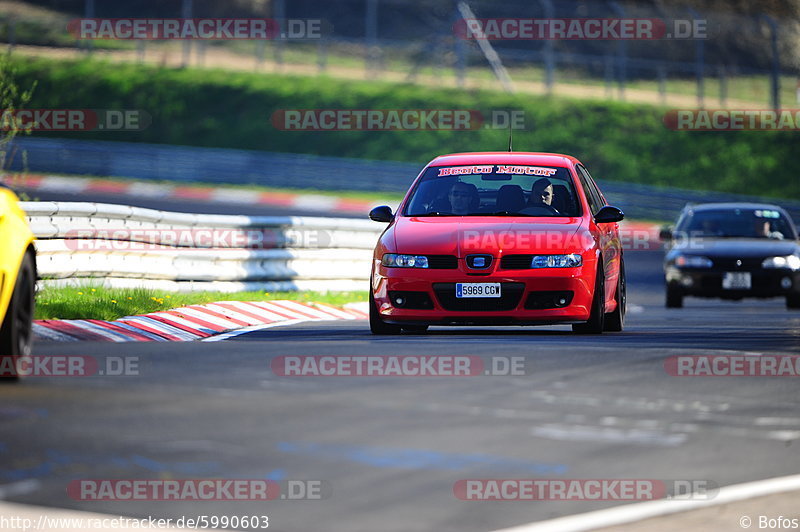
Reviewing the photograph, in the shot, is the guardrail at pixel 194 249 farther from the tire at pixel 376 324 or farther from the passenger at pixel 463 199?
the passenger at pixel 463 199

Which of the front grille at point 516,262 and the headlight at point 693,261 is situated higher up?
the front grille at point 516,262

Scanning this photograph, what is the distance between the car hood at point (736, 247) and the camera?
19947 millimetres

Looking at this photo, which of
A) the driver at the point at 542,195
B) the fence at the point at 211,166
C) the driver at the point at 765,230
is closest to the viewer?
the driver at the point at 542,195

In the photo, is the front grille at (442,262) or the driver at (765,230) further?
the driver at (765,230)

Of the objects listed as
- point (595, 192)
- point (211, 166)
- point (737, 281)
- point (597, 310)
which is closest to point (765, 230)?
point (737, 281)

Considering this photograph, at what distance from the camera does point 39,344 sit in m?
11.1

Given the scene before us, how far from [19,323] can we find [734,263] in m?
13.1

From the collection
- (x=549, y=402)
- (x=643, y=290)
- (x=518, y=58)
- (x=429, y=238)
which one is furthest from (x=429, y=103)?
(x=549, y=402)

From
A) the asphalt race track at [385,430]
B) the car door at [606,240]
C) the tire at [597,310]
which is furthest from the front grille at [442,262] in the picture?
the asphalt race track at [385,430]

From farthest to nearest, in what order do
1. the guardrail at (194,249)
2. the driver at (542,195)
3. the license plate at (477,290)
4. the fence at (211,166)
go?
the fence at (211,166) → the guardrail at (194,249) → the driver at (542,195) → the license plate at (477,290)

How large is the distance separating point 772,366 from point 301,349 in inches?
129

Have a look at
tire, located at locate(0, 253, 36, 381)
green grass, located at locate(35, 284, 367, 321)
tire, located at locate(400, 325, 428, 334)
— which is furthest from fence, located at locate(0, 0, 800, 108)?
tire, located at locate(0, 253, 36, 381)

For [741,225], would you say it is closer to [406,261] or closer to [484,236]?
[484,236]

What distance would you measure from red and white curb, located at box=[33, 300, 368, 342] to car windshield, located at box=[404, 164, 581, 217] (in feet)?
6.64
